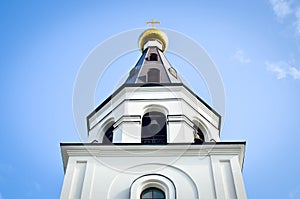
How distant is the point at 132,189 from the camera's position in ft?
47.8

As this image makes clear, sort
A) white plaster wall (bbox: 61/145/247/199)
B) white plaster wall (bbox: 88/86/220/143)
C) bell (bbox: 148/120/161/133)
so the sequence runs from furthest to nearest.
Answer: bell (bbox: 148/120/161/133) < white plaster wall (bbox: 88/86/220/143) < white plaster wall (bbox: 61/145/247/199)

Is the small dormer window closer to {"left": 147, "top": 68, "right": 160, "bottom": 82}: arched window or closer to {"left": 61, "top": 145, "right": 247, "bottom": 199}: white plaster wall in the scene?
{"left": 147, "top": 68, "right": 160, "bottom": 82}: arched window

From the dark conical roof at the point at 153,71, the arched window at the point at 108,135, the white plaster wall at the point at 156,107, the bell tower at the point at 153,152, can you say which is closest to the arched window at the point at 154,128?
the bell tower at the point at 153,152

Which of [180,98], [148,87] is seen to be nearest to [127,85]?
[148,87]

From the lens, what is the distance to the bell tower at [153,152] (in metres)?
14.9

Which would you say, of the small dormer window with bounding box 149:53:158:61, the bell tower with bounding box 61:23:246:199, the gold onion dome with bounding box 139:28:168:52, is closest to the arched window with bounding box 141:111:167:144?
the bell tower with bounding box 61:23:246:199

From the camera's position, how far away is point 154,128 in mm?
18125

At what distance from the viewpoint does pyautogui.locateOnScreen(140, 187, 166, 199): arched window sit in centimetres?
1475

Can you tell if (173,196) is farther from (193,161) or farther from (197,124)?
(197,124)

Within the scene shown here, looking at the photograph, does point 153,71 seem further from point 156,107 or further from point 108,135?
point 108,135

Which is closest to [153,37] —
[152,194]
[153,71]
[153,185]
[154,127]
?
[153,71]

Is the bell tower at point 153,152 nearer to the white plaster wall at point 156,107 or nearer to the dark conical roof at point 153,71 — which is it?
the white plaster wall at point 156,107

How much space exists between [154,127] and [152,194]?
3.75m

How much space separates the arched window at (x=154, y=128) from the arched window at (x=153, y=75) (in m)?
2.53
